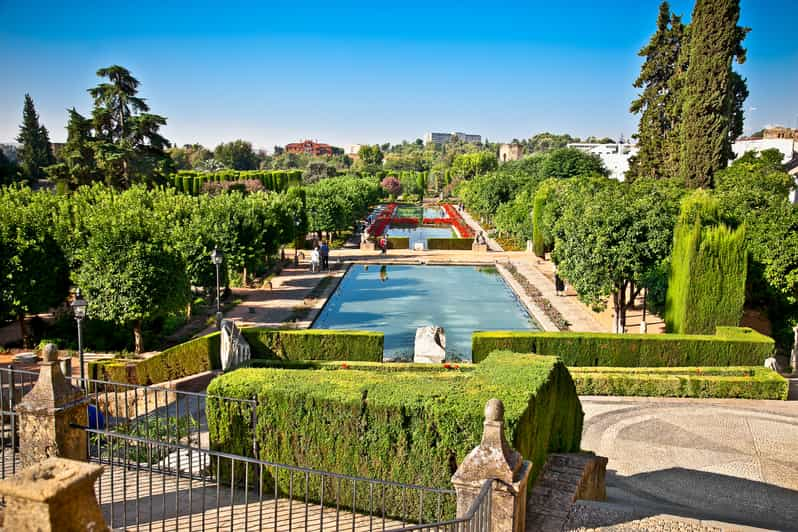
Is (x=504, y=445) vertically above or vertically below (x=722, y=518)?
above

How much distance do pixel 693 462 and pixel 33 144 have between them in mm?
81403

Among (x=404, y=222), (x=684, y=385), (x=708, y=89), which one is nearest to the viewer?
(x=684, y=385)

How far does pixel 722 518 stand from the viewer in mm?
9078

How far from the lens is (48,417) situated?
7.31 metres

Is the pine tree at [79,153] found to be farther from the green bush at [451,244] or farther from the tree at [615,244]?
the tree at [615,244]

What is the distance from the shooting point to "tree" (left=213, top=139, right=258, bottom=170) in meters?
126

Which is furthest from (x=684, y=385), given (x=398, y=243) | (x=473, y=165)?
(x=473, y=165)

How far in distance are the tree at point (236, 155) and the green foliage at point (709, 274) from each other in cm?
11403

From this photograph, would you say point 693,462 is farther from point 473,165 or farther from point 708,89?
point 473,165

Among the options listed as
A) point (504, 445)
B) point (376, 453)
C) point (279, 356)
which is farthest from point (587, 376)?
point (504, 445)

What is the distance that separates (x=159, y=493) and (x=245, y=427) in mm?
1348

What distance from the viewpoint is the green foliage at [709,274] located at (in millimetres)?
18438

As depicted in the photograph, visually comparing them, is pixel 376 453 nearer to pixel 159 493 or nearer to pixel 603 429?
pixel 159 493

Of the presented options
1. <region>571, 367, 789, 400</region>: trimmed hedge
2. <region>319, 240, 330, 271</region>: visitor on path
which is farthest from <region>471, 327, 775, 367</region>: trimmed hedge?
<region>319, 240, 330, 271</region>: visitor on path
